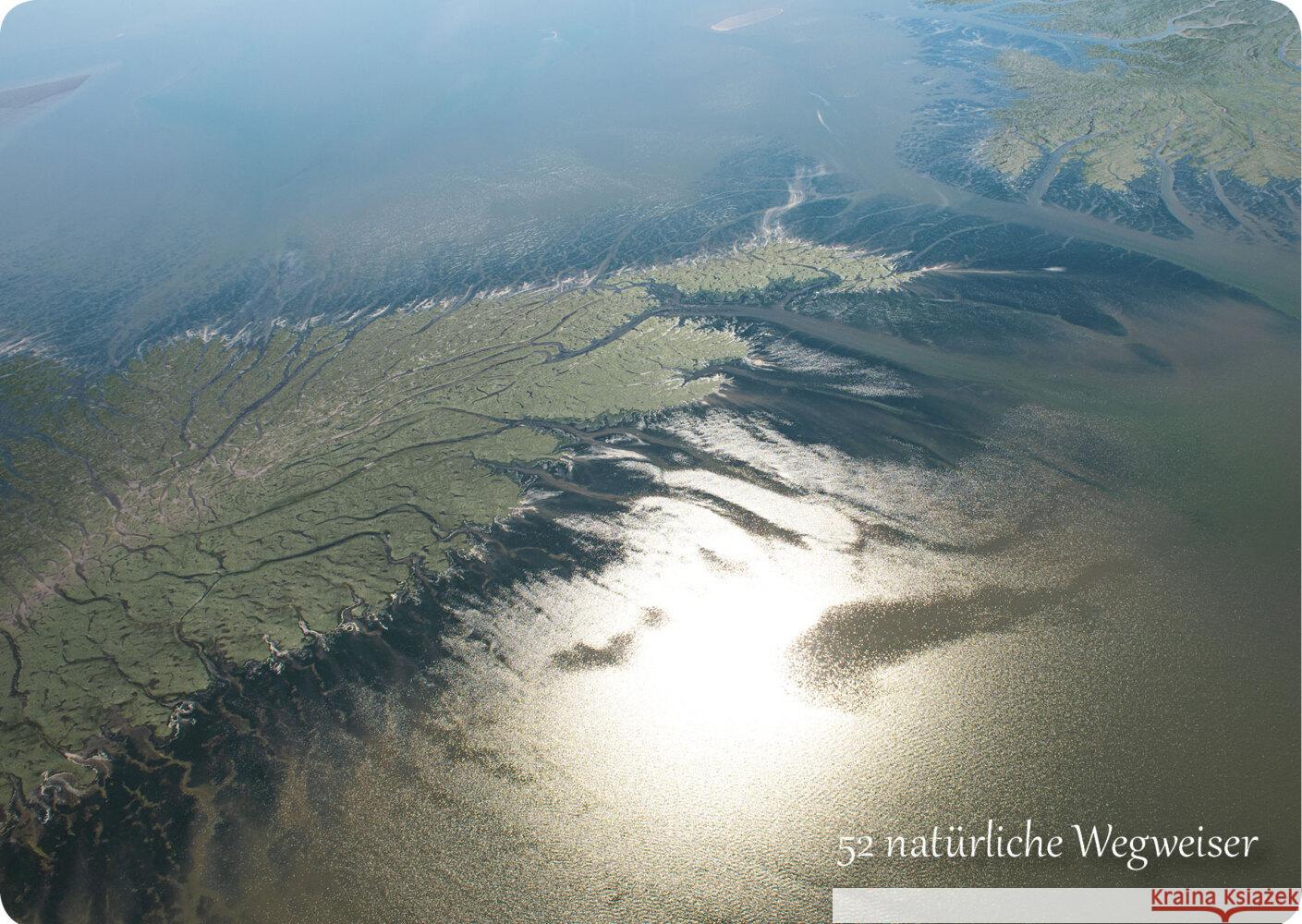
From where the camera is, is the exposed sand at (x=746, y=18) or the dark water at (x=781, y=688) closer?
the dark water at (x=781, y=688)

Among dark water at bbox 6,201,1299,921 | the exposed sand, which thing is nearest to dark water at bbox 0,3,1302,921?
dark water at bbox 6,201,1299,921

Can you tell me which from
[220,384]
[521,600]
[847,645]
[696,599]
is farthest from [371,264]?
[847,645]

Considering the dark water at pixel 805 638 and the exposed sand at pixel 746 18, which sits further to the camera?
the exposed sand at pixel 746 18

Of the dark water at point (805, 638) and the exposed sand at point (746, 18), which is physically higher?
the exposed sand at point (746, 18)

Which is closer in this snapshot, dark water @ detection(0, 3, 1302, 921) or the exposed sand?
dark water @ detection(0, 3, 1302, 921)

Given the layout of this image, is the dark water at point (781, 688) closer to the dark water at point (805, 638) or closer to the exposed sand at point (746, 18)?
the dark water at point (805, 638)

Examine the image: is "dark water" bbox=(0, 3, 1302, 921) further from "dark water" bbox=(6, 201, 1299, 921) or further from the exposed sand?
the exposed sand

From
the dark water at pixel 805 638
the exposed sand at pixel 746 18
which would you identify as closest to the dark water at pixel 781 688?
the dark water at pixel 805 638

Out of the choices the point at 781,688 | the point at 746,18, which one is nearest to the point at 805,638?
the point at 781,688
